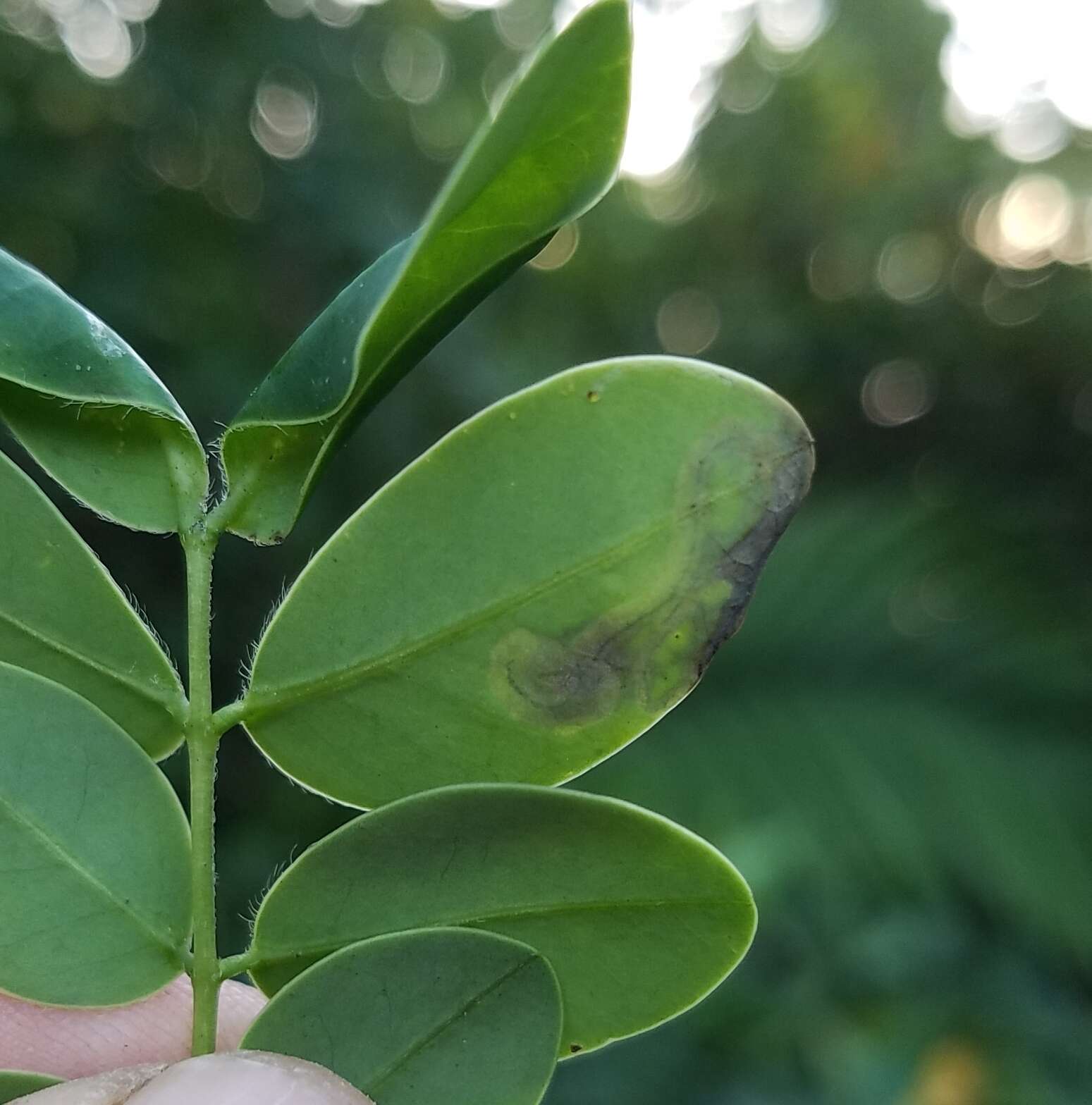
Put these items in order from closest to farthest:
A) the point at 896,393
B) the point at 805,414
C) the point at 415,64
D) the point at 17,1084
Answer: the point at 17,1084
the point at 415,64
the point at 805,414
the point at 896,393

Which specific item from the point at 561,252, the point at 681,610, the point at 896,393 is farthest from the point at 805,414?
the point at 681,610

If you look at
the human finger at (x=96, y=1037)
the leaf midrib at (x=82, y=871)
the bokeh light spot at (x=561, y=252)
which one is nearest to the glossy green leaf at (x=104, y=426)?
the leaf midrib at (x=82, y=871)

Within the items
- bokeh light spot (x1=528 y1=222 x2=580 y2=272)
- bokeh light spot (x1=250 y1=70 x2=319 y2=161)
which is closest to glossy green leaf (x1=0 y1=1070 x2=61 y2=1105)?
bokeh light spot (x1=250 y1=70 x2=319 y2=161)

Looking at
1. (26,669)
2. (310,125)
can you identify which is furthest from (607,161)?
(310,125)

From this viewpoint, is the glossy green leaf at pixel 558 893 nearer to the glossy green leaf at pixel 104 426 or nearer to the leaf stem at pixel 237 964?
the leaf stem at pixel 237 964

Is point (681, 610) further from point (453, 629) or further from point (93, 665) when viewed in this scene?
point (93, 665)

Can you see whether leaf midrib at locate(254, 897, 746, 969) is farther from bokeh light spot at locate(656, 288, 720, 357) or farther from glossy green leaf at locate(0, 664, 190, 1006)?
bokeh light spot at locate(656, 288, 720, 357)
